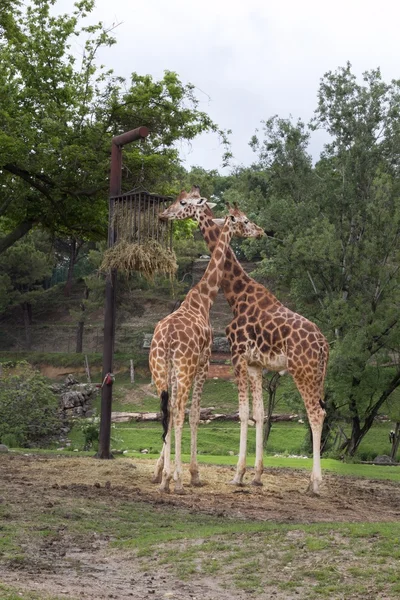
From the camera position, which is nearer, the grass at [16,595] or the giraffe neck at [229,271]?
the grass at [16,595]

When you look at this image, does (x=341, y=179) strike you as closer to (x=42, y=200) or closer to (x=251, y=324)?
(x=42, y=200)

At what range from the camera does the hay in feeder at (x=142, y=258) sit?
15914mm

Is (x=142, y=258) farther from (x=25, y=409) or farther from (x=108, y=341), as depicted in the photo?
(x=25, y=409)

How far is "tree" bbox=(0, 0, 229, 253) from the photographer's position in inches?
864

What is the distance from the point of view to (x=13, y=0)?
2280 centimetres

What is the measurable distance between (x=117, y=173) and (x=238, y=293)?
431cm

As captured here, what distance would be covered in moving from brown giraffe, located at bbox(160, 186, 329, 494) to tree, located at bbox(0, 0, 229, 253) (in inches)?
287

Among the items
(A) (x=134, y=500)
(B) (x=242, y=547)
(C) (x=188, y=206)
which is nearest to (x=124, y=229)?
(C) (x=188, y=206)

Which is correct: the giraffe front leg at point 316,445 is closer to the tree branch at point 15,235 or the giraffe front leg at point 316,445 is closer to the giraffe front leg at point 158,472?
the giraffe front leg at point 158,472

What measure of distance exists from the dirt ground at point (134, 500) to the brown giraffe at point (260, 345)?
3.00 feet

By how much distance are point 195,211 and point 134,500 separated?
17.2 feet

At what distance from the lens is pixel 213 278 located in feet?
47.2

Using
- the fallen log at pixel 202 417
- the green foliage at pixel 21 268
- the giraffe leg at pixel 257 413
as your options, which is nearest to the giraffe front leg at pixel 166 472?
the giraffe leg at pixel 257 413

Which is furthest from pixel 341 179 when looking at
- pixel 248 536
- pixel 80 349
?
pixel 80 349
